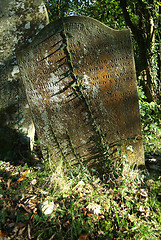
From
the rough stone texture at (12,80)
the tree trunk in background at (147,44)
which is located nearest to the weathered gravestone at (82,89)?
the rough stone texture at (12,80)

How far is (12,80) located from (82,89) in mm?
1543

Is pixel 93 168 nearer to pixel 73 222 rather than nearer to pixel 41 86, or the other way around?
pixel 73 222

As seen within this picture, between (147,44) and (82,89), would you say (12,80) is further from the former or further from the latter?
(147,44)

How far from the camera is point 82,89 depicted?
2.08m

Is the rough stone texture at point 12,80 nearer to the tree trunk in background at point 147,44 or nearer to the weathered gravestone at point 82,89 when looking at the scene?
the weathered gravestone at point 82,89

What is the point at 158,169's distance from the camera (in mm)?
2426

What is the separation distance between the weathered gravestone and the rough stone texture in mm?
929

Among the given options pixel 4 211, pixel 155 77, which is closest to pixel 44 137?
pixel 4 211

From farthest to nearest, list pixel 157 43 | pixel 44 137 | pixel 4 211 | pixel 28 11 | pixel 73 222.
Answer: pixel 157 43, pixel 28 11, pixel 44 137, pixel 4 211, pixel 73 222

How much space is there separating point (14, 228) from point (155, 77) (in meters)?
3.85

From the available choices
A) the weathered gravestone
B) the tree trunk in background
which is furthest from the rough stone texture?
the tree trunk in background

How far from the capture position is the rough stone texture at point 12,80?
3.03m

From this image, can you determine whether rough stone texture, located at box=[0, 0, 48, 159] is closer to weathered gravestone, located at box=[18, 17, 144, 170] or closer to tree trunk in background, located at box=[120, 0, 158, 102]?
weathered gravestone, located at box=[18, 17, 144, 170]

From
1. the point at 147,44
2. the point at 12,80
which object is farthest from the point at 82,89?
the point at 147,44
